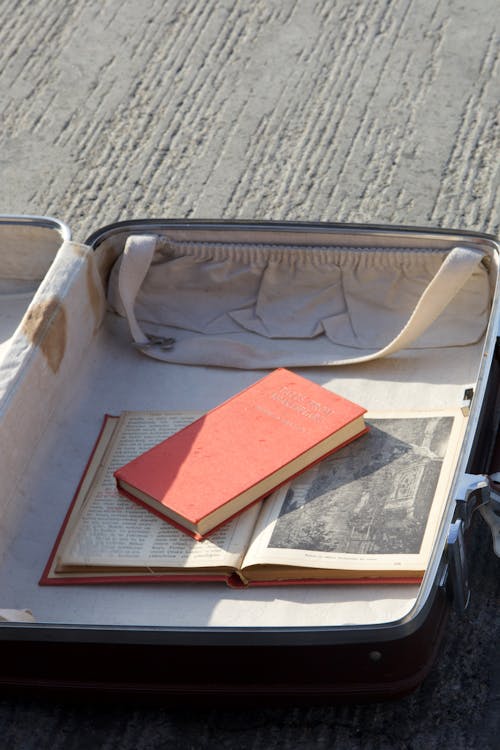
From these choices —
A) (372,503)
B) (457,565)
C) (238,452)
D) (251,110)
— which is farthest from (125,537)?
(251,110)

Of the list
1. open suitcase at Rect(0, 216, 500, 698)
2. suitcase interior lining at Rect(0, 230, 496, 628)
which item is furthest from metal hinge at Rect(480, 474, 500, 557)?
suitcase interior lining at Rect(0, 230, 496, 628)

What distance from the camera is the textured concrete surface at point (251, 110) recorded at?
2.66 meters

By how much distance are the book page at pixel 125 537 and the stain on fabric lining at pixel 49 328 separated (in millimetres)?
202

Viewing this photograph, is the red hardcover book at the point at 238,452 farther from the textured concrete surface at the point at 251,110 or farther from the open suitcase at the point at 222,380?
the textured concrete surface at the point at 251,110

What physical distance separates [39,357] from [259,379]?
0.39 m

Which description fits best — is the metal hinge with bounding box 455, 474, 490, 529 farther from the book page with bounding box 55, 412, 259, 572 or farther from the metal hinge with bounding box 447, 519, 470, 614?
the book page with bounding box 55, 412, 259, 572

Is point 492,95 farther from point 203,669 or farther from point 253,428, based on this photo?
point 203,669

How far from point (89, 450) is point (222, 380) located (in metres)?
0.27

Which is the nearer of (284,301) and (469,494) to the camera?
(469,494)

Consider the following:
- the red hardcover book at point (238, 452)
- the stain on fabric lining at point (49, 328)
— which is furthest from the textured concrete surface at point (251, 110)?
the red hardcover book at point (238, 452)

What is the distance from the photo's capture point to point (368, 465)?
5.22 feet

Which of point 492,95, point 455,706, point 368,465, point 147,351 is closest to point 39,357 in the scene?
point 147,351

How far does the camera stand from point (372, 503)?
1526mm

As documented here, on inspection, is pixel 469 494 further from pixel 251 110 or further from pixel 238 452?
pixel 251 110
